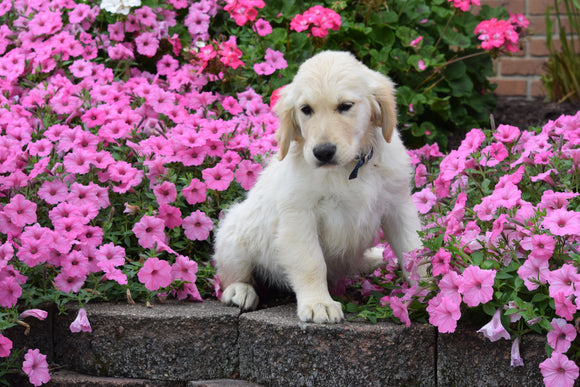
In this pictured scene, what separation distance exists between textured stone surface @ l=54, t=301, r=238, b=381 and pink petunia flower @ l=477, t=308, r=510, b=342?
104 centimetres

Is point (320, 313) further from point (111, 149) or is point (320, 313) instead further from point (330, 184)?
point (111, 149)

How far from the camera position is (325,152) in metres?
2.74

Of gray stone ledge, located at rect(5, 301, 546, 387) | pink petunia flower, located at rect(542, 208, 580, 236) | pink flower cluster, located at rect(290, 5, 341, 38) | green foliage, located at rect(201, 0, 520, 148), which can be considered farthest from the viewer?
green foliage, located at rect(201, 0, 520, 148)

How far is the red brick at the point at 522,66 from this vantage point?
6078 mm

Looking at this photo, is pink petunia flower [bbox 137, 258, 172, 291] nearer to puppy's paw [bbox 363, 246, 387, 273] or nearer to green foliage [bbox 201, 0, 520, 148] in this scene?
puppy's paw [bbox 363, 246, 387, 273]

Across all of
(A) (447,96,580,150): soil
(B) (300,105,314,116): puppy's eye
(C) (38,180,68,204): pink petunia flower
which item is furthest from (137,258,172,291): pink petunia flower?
(A) (447,96,580,150): soil

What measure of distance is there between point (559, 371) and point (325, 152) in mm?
1123

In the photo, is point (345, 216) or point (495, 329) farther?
point (345, 216)

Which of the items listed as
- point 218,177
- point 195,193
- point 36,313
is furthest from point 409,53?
point 36,313

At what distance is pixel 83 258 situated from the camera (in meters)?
3.13

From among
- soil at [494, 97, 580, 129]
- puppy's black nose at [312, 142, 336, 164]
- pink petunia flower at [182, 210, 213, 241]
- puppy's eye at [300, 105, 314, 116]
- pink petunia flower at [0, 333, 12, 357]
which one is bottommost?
soil at [494, 97, 580, 129]

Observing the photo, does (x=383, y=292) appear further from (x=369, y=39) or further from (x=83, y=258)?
(x=369, y=39)

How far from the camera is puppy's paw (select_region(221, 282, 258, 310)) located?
3197 mm

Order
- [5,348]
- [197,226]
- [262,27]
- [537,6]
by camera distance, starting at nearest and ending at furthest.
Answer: [5,348]
[197,226]
[262,27]
[537,6]
